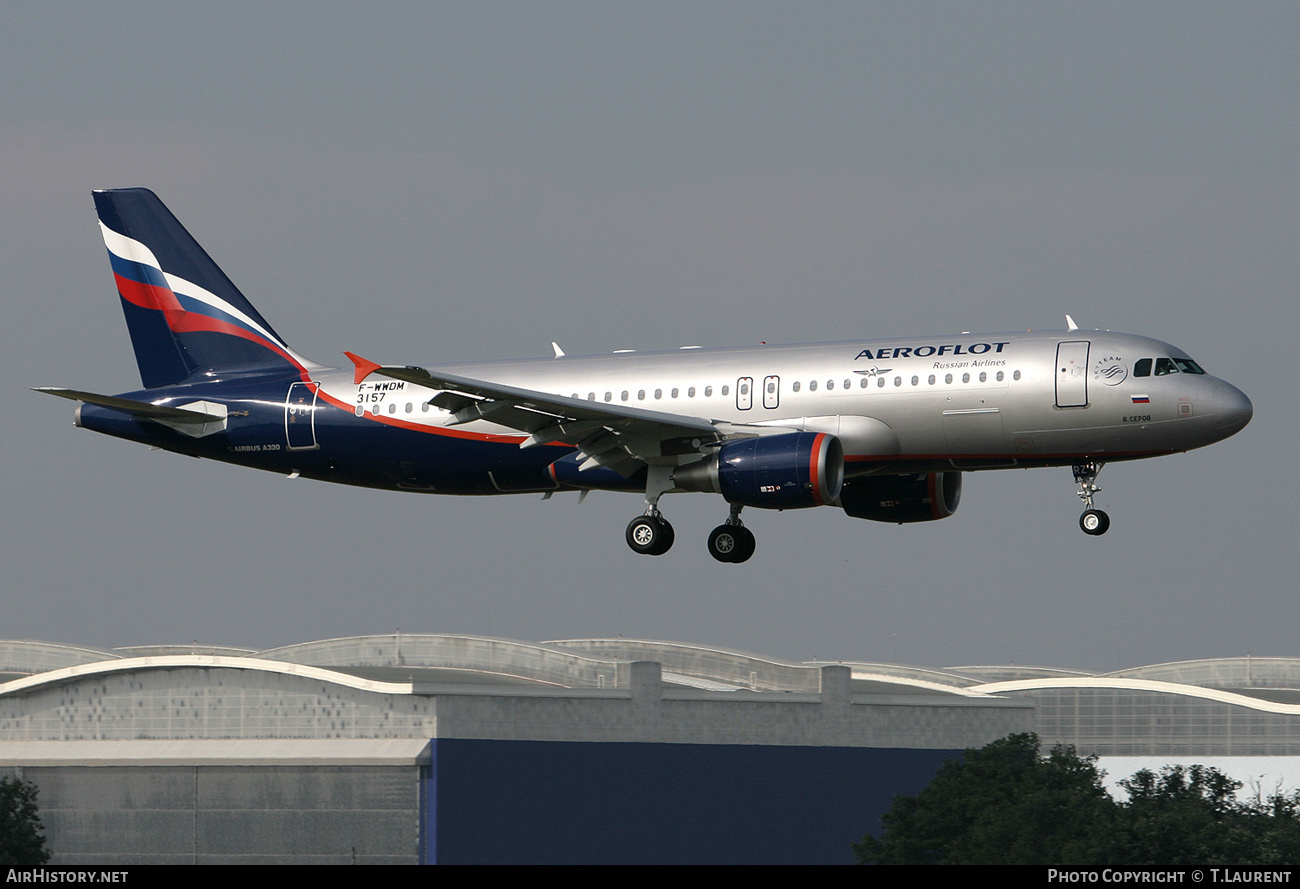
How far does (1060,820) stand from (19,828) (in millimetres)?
48920

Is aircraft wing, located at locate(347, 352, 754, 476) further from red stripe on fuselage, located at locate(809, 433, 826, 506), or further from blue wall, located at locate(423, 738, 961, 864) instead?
blue wall, located at locate(423, 738, 961, 864)

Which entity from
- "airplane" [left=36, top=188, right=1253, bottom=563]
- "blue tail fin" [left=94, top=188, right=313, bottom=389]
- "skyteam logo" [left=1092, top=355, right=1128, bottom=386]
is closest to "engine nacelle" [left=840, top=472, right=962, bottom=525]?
"airplane" [left=36, top=188, right=1253, bottom=563]

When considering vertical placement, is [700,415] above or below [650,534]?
above

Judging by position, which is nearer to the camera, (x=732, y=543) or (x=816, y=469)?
(x=816, y=469)

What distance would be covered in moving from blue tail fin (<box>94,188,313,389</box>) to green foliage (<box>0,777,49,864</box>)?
114 feet

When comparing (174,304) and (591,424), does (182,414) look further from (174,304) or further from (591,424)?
(591,424)

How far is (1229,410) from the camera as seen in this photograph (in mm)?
49438

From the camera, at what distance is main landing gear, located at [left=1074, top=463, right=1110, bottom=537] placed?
2005 inches

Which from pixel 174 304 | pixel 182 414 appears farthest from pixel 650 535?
pixel 174 304

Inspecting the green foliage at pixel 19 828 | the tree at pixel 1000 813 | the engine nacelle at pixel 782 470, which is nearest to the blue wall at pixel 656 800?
the tree at pixel 1000 813

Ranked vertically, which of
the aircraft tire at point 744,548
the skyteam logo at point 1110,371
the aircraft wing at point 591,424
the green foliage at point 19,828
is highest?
the skyteam logo at point 1110,371

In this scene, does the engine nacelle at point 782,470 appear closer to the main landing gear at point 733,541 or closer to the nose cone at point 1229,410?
the main landing gear at point 733,541

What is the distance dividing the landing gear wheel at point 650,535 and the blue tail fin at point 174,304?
12.8 meters

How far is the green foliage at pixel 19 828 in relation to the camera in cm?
8812
